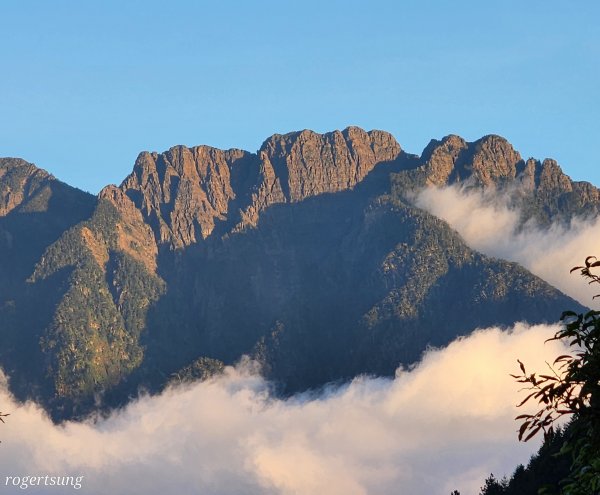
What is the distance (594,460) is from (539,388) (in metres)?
2.00

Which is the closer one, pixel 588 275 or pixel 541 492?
pixel 541 492

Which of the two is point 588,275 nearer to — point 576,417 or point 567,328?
point 567,328

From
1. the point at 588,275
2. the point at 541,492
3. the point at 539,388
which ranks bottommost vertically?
the point at 541,492

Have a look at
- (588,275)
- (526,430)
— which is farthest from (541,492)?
(588,275)

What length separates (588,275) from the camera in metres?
32.0

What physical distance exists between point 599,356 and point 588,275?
2.14 metres

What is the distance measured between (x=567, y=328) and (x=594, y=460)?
3044 mm

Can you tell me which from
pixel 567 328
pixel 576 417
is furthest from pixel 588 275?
pixel 576 417

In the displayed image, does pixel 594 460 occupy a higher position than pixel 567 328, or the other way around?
pixel 567 328

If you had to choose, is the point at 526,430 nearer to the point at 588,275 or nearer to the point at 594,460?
the point at 594,460

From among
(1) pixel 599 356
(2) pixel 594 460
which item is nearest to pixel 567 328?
(1) pixel 599 356

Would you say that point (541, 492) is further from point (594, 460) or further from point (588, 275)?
point (588, 275)

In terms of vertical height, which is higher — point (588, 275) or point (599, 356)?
point (588, 275)

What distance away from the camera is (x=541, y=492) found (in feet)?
97.6
